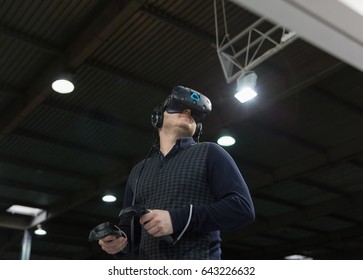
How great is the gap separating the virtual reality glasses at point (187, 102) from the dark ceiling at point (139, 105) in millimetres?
4013

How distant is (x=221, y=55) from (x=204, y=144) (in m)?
4.75

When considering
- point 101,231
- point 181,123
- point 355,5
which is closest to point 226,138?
point 355,5

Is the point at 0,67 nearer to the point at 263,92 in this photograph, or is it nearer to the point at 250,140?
the point at 263,92

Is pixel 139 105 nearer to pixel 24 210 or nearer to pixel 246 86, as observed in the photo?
pixel 246 86

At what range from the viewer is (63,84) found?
722cm

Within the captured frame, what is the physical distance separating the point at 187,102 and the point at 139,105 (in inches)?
250

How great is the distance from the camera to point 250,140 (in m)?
9.48

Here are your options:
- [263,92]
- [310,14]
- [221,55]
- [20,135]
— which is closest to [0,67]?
[20,135]

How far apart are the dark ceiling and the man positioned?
13.3 ft

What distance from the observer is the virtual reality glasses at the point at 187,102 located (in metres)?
1.95

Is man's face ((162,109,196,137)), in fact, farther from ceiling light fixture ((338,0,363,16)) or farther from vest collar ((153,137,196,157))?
ceiling light fixture ((338,0,363,16))

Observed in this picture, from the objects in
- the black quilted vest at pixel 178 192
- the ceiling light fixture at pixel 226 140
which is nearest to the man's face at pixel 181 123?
the black quilted vest at pixel 178 192

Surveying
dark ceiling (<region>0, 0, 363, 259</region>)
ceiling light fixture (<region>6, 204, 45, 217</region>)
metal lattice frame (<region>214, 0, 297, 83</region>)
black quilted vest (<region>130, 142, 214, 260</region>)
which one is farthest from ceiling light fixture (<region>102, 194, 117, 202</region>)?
black quilted vest (<region>130, 142, 214, 260</region>)

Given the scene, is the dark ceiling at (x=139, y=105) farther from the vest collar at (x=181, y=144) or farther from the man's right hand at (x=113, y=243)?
the man's right hand at (x=113, y=243)
